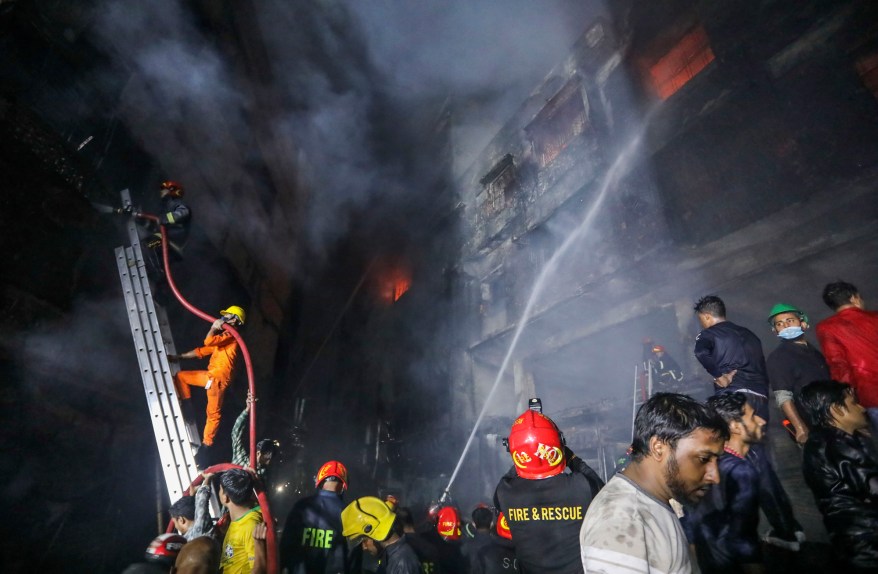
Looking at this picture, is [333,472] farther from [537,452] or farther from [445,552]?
[537,452]

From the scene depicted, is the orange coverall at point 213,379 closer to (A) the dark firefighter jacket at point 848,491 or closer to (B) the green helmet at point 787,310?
(A) the dark firefighter jacket at point 848,491

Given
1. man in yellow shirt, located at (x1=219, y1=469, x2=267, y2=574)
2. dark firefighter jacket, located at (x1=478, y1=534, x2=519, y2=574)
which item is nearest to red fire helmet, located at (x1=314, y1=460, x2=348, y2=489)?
man in yellow shirt, located at (x1=219, y1=469, x2=267, y2=574)

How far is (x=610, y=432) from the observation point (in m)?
8.32

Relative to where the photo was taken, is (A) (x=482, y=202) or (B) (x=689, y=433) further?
(A) (x=482, y=202)

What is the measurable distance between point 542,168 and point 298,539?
12580 mm

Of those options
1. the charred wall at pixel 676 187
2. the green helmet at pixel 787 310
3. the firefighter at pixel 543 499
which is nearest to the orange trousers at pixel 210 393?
the firefighter at pixel 543 499

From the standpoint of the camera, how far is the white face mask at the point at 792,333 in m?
3.85

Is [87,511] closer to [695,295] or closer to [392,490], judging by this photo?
[695,295]

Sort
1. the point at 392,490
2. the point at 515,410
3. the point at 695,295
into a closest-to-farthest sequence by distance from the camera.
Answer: the point at 695,295, the point at 515,410, the point at 392,490

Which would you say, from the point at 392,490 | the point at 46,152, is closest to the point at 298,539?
the point at 46,152

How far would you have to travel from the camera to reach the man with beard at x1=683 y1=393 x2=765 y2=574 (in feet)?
9.23

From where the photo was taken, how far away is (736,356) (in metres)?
3.61

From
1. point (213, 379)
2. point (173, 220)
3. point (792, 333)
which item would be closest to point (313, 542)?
point (213, 379)

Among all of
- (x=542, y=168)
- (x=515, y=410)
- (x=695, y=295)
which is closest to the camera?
(x=695, y=295)
